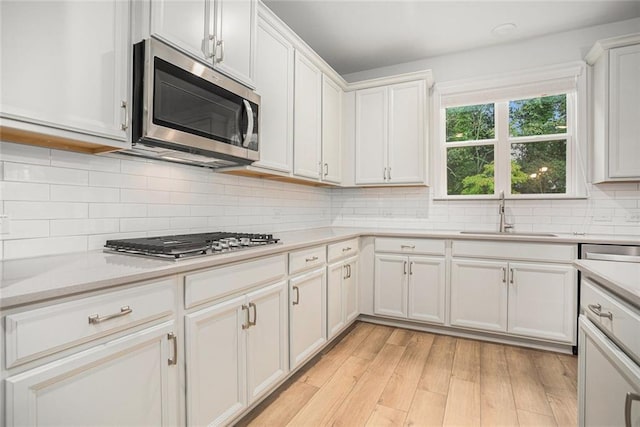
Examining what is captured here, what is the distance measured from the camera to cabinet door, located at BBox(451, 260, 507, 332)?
2.83 m

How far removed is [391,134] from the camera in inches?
136

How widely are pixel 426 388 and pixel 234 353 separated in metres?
1.29

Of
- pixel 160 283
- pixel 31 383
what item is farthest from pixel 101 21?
pixel 31 383

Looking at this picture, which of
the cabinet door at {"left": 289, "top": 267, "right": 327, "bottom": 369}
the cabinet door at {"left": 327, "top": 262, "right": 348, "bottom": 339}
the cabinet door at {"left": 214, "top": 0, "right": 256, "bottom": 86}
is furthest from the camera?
the cabinet door at {"left": 327, "top": 262, "right": 348, "bottom": 339}

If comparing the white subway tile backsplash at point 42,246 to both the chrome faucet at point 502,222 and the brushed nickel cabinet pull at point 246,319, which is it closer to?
the brushed nickel cabinet pull at point 246,319

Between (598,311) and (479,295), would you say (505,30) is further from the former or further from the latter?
(598,311)

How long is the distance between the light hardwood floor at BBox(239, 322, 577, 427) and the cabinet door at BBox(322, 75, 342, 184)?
5.33 ft

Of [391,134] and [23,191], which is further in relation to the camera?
[391,134]

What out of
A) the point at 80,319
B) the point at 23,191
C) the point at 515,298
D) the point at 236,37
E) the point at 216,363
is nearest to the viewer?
the point at 80,319

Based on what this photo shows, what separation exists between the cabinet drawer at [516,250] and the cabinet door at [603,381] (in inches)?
61.3

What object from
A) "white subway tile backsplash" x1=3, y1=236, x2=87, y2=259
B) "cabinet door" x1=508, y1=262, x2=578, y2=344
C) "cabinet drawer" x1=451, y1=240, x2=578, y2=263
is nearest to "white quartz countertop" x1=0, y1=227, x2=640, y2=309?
"white subway tile backsplash" x1=3, y1=236, x2=87, y2=259

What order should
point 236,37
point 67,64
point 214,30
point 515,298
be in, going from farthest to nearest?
1. point 515,298
2. point 236,37
3. point 214,30
4. point 67,64

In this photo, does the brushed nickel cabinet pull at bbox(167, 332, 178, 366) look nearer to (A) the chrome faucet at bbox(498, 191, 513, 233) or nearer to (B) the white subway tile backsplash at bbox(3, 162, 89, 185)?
(B) the white subway tile backsplash at bbox(3, 162, 89, 185)

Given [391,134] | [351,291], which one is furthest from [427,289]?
[391,134]
